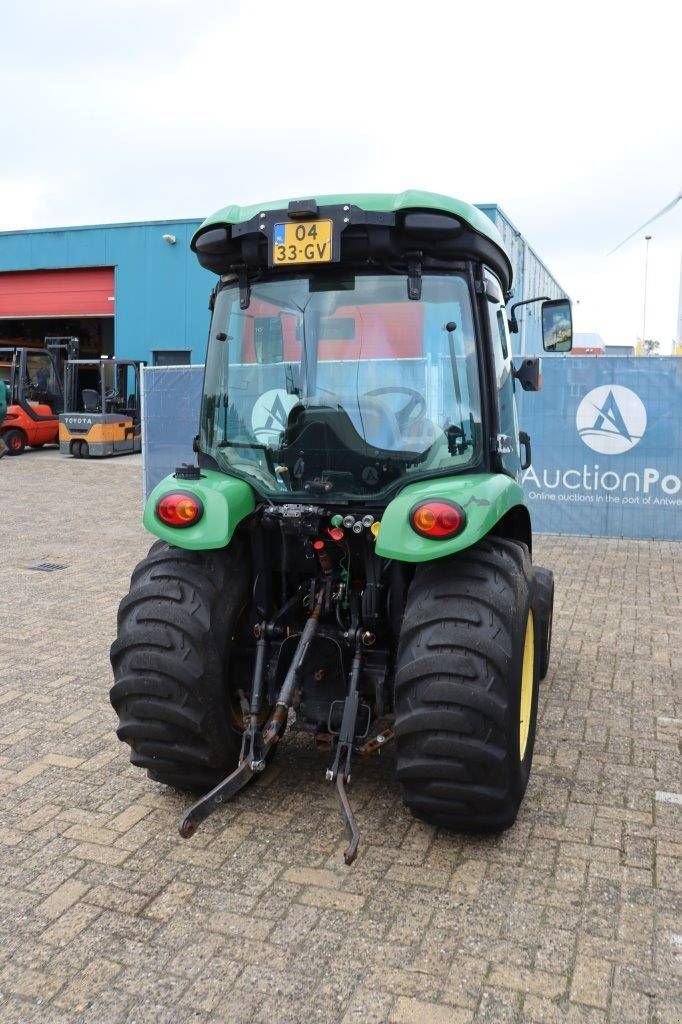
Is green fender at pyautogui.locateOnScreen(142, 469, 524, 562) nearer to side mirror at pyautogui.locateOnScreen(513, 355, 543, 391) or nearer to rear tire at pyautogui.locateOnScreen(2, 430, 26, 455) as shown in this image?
side mirror at pyautogui.locateOnScreen(513, 355, 543, 391)

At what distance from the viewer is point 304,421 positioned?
382 centimetres

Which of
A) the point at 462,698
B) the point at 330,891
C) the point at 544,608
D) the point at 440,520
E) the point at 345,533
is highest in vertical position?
the point at 440,520

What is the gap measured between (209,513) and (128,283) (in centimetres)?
2254

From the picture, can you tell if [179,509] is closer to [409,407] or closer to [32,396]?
[409,407]

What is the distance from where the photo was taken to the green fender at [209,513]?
352 centimetres

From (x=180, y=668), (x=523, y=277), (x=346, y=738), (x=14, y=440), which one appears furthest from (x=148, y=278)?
(x=346, y=738)

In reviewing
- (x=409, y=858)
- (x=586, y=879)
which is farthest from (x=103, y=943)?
(x=586, y=879)

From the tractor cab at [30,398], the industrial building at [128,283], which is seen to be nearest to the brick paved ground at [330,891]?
the tractor cab at [30,398]

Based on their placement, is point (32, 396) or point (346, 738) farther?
point (32, 396)

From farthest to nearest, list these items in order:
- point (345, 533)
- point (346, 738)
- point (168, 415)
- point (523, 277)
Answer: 1. point (523, 277)
2. point (168, 415)
3. point (345, 533)
4. point (346, 738)

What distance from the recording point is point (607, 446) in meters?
10.2

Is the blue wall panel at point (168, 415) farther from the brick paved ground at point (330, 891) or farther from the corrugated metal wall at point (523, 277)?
the corrugated metal wall at point (523, 277)

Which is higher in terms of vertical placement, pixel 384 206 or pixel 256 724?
pixel 384 206

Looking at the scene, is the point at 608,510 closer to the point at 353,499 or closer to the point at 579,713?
the point at 579,713
